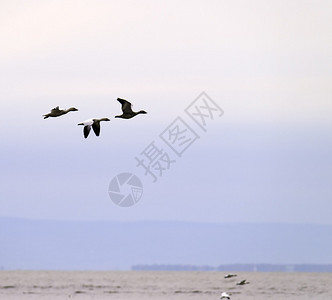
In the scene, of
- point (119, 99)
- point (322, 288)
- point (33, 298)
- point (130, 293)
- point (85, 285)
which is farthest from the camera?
point (85, 285)

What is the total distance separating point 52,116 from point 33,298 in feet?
120

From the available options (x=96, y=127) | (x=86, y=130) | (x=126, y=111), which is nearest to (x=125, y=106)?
(x=126, y=111)

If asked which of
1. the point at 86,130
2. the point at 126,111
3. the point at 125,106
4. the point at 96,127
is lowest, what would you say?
the point at 86,130

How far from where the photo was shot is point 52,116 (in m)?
40.2

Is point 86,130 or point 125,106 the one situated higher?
point 125,106

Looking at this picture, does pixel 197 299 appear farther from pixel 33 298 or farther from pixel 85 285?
pixel 85 285

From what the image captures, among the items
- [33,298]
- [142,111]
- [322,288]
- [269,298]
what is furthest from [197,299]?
[142,111]

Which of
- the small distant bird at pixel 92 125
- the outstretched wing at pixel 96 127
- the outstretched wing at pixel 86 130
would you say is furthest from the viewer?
the outstretched wing at pixel 96 127

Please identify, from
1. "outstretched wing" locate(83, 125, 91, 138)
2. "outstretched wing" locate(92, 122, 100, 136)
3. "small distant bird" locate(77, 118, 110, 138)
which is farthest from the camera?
"outstretched wing" locate(92, 122, 100, 136)

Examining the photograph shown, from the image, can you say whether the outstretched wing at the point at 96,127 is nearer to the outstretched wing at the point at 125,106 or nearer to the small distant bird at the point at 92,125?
Result: the small distant bird at the point at 92,125

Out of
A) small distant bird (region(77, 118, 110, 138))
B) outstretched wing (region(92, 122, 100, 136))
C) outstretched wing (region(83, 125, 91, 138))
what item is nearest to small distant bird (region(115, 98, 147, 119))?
small distant bird (region(77, 118, 110, 138))

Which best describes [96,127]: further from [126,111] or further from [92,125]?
[126,111]

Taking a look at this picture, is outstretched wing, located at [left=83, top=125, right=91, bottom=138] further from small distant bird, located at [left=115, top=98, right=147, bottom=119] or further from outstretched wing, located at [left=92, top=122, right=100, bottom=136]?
small distant bird, located at [left=115, top=98, right=147, bottom=119]

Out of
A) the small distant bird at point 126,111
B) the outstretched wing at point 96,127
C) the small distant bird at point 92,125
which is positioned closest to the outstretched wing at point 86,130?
the small distant bird at point 92,125
